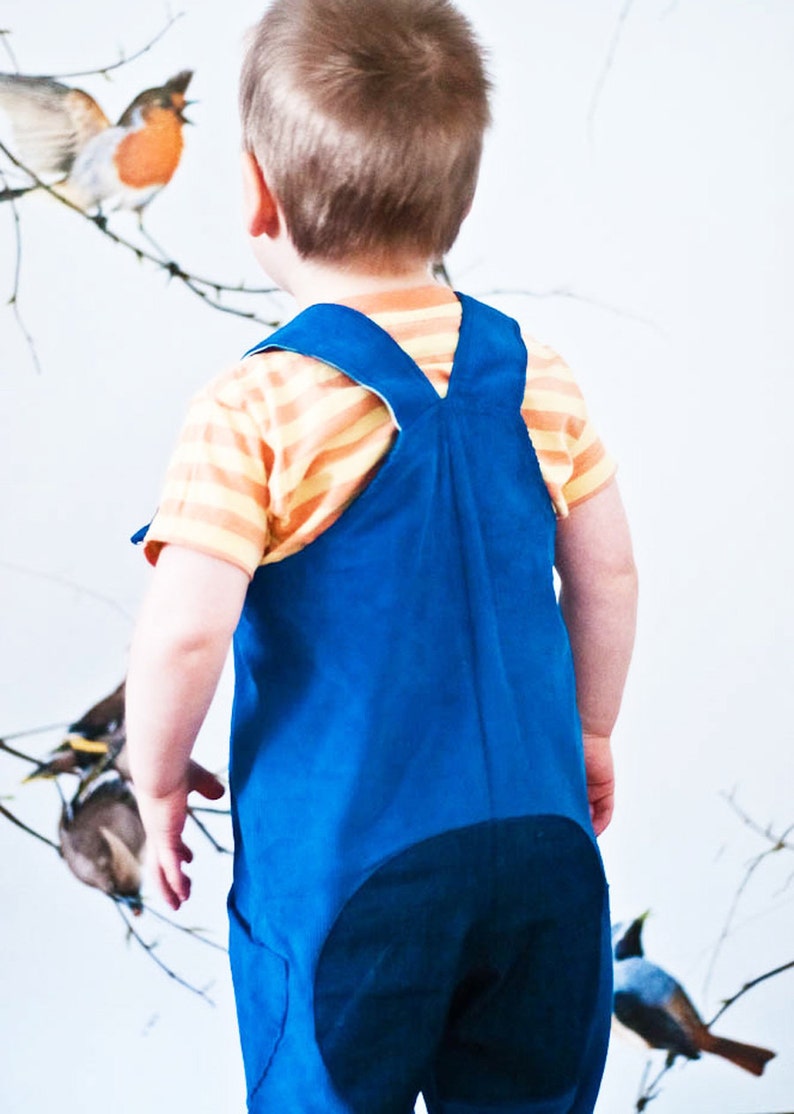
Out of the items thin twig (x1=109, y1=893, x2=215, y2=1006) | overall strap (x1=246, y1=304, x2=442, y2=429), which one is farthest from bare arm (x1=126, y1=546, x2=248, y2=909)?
thin twig (x1=109, y1=893, x2=215, y2=1006)

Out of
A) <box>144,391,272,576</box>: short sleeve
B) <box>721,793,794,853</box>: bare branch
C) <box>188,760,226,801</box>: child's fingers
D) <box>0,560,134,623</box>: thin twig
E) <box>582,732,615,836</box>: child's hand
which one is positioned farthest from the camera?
<box>721,793,794,853</box>: bare branch

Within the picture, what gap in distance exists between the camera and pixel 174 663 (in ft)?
2.19

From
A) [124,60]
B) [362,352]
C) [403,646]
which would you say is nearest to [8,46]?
[124,60]

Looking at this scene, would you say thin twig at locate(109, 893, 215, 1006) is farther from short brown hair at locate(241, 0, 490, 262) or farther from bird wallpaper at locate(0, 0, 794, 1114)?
short brown hair at locate(241, 0, 490, 262)

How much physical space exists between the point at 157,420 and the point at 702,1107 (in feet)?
2.54

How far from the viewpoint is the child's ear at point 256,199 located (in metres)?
0.71

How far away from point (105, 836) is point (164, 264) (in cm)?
46

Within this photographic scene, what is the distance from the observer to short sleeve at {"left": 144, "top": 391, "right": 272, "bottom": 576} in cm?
65

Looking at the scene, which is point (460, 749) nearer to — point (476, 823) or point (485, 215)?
point (476, 823)

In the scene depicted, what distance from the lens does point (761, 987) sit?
45.4 inches

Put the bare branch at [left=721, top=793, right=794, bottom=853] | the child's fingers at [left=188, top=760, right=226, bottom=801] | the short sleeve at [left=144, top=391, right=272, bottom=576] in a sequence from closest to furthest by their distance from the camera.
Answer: the short sleeve at [left=144, top=391, right=272, bottom=576] < the child's fingers at [left=188, top=760, right=226, bottom=801] < the bare branch at [left=721, top=793, right=794, bottom=853]

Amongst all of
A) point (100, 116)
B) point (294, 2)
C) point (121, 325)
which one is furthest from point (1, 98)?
point (294, 2)

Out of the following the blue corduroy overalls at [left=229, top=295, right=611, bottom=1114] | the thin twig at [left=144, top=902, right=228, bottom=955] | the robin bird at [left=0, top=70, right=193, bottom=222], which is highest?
the robin bird at [left=0, top=70, right=193, bottom=222]

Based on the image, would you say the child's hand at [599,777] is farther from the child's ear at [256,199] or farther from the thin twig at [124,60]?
the thin twig at [124,60]
